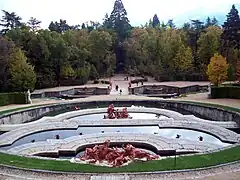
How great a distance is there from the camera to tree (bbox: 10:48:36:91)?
4647 cm

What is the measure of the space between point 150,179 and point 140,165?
173cm

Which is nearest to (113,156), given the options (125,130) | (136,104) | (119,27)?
(125,130)

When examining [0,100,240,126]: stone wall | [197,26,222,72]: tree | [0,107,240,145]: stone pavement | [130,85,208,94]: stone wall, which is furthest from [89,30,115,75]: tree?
[0,107,240,145]: stone pavement

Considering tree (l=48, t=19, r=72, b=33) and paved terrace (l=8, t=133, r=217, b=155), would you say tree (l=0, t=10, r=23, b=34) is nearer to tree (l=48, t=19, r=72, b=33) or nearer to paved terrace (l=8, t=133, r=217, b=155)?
tree (l=48, t=19, r=72, b=33)

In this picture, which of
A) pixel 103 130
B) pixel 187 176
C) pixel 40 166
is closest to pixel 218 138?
pixel 103 130

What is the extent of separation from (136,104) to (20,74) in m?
16.1

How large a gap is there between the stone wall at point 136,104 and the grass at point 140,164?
12.5m

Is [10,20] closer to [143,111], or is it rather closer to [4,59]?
[4,59]

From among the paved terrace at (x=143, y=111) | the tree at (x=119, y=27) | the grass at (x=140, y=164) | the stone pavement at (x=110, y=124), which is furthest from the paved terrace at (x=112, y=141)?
the tree at (x=119, y=27)

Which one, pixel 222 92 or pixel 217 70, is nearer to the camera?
pixel 222 92

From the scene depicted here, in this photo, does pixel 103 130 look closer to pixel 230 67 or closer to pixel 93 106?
pixel 93 106

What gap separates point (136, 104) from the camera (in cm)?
4000

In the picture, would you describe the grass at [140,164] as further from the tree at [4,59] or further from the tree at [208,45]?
the tree at [208,45]

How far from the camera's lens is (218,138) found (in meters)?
24.0
